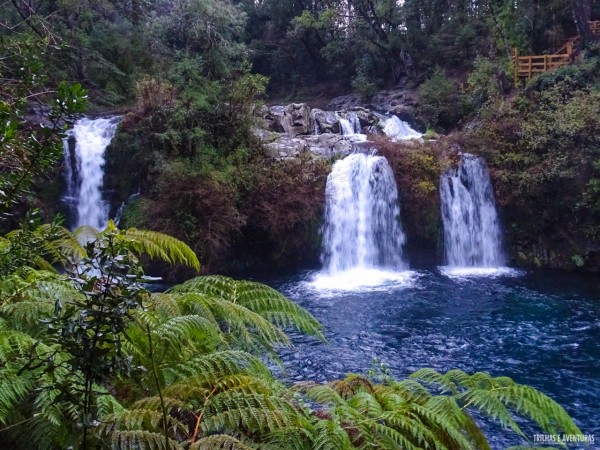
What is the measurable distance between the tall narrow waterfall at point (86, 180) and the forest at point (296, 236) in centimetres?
8

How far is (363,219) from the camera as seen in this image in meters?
14.9

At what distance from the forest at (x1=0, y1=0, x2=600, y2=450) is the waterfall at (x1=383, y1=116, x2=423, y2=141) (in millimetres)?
173

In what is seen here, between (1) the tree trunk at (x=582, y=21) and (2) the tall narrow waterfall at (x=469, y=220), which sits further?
(1) the tree trunk at (x=582, y=21)

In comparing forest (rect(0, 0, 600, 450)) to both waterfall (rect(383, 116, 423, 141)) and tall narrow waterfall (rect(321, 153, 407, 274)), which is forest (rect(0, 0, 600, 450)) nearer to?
tall narrow waterfall (rect(321, 153, 407, 274))

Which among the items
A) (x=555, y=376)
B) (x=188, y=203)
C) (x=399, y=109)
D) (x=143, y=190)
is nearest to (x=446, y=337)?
(x=555, y=376)

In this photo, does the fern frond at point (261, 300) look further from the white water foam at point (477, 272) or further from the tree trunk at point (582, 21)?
the tree trunk at point (582, 21)

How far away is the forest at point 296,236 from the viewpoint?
2.11 m

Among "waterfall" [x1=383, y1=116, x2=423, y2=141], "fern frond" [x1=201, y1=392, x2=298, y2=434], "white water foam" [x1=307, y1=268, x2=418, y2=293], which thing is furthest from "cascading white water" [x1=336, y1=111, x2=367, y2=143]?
"fern frond" [x1=201, y1=392, x2=298, y2=434]

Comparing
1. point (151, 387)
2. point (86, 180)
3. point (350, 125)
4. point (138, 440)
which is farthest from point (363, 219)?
point (138, 440)

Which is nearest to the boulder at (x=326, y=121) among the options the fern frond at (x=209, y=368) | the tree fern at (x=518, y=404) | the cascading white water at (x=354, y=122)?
the cascading white water at (x=354, y=122)

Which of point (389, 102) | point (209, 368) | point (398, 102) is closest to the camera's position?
point (209, 368)

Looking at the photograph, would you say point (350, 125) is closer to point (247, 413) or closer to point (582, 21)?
point (582, 21)

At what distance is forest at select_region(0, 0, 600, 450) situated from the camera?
211 cm

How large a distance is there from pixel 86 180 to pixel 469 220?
37.1 feet
